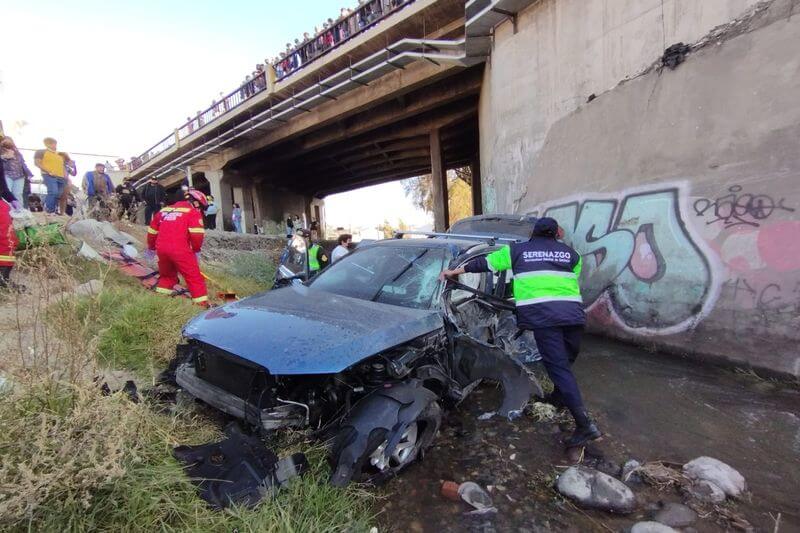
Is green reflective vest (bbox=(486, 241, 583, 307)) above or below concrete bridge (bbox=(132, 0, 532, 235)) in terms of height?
below

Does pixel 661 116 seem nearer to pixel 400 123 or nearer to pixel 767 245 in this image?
pixel 767 245

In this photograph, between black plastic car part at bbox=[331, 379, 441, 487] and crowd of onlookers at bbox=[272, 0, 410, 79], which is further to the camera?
crowd of onlookers at bbox=[272, 0, 410, 79]

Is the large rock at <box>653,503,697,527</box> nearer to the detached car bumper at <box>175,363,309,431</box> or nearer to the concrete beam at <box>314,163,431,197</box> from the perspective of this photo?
the detached car bumper at <box>175,363,309,431</box>

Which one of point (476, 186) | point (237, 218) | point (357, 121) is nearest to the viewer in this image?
point (357, 121)

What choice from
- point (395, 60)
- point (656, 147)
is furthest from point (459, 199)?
point (656, 147)

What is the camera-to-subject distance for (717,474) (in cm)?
244

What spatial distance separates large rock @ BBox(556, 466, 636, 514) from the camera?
88.7 inches

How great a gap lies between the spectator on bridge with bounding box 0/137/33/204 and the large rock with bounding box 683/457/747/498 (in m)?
9.16

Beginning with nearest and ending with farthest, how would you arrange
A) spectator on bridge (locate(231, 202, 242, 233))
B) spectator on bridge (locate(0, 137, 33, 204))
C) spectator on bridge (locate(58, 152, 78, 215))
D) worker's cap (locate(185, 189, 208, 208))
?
worker's cap (locate(185, 189, 208, 208))
spectator on bridge (locate(0, 137, 33, 204))
spectator on bridge (locate(58, 152, 78, 215))
spectator on bridge (locate(231, 202, 242, 233))

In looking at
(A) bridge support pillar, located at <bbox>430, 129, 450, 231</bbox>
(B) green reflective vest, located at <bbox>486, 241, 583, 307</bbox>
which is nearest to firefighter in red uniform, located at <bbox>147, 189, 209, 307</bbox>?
(B) green reflective vest, located at <bbox>486, 241, 583, 307</bbox>

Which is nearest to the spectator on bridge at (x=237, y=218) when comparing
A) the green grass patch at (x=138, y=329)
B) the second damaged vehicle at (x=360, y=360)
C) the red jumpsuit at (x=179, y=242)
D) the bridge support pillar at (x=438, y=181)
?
the bridge support pillar at (x=438, y=181)

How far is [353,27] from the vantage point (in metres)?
10.8

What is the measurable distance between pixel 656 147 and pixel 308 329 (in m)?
4.64

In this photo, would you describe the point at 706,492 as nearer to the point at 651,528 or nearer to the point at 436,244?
the point at 651,528
